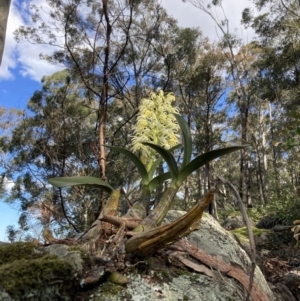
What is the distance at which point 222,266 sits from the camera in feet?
5.42

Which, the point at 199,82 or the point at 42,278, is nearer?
the point at 42,278

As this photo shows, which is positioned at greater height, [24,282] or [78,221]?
[78,221]

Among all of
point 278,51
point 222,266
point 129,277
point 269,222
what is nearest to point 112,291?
point 129,277

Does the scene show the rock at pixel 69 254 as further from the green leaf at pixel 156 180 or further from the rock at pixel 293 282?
the rock at pixel 293 282

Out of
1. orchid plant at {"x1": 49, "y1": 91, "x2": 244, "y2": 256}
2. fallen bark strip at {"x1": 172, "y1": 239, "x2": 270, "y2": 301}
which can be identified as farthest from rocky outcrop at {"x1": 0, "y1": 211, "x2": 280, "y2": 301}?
orchid plant at {"x1": 49, "y1": 91, "x2": 244, "y2": 256}

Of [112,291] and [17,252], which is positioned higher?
[17,252]

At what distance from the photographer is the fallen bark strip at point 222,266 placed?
63.2 inches

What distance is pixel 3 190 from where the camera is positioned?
16031 mm

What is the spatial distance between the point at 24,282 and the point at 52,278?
0.34 ft

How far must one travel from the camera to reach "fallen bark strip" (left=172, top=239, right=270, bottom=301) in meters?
1.60

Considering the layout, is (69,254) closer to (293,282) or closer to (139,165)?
(139,165)

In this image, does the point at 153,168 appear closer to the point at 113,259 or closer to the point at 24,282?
the point at 113,259

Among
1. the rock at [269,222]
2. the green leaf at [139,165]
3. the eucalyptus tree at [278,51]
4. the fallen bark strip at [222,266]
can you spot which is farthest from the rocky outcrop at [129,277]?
the eucalyptus tree at [278,51]

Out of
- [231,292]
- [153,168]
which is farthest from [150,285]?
[153,168]
